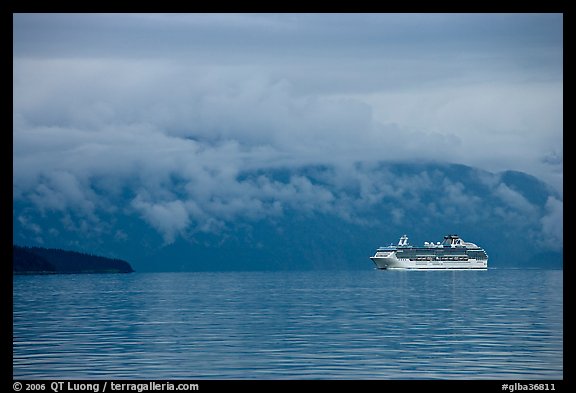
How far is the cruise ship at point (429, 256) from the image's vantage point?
160250mm

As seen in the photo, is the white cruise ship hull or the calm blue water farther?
the white cruise ship hull

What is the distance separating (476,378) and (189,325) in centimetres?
1865

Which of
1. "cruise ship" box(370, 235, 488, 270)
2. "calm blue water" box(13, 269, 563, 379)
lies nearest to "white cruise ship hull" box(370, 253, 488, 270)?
"cruise ship" box(370, 235, 488, 270)

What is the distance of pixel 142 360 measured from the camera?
87.5ft

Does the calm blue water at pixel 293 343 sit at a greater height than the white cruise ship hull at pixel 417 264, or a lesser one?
greater

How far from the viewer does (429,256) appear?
16200cm

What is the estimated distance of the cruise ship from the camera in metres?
160

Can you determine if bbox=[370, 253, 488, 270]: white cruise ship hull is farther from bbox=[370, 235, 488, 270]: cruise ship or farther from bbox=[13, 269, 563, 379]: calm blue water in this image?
bbox=[13, 269, 563, 379]: calm blue water

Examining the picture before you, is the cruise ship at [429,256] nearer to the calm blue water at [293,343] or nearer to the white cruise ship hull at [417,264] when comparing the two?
the white cruise ship hull at [417,264]

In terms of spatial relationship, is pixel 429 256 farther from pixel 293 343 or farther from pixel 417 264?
pixel 293 343

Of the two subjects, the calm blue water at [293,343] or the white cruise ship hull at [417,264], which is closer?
the calm blue water at [293,343]

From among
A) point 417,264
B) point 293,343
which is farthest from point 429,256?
point 293,343

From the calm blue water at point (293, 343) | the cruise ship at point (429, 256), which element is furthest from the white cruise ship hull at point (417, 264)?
the calm blue water at point (293, 343)
